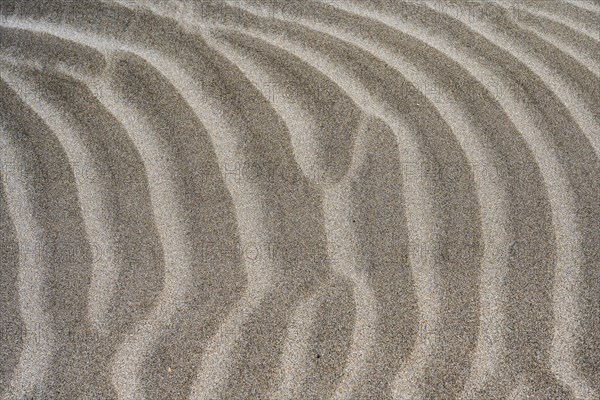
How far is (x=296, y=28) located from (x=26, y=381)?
107cm

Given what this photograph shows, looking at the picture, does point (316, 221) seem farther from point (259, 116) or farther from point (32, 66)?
point (32, 66)

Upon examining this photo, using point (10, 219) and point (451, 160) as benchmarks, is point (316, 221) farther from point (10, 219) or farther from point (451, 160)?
point (10, 219)

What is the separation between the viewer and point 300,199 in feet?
4.81

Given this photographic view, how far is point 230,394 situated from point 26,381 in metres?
0.44

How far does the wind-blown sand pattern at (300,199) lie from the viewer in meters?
1.32

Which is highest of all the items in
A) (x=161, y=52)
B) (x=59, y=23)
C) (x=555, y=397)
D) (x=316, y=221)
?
(x=59, y=23)

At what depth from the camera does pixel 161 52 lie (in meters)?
1.66

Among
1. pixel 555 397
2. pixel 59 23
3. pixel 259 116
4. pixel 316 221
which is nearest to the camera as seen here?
pixel 555 397

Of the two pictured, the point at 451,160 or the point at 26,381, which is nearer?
the point at 26,381

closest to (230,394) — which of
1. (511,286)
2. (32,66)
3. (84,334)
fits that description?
(84,334)

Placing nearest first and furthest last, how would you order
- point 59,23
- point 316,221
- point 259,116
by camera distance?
point 316,221 < point 259,116 < point 59,23

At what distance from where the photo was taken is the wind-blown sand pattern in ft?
4.33

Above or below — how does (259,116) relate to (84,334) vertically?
above

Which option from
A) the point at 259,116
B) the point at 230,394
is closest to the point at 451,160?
the point at 259,116
